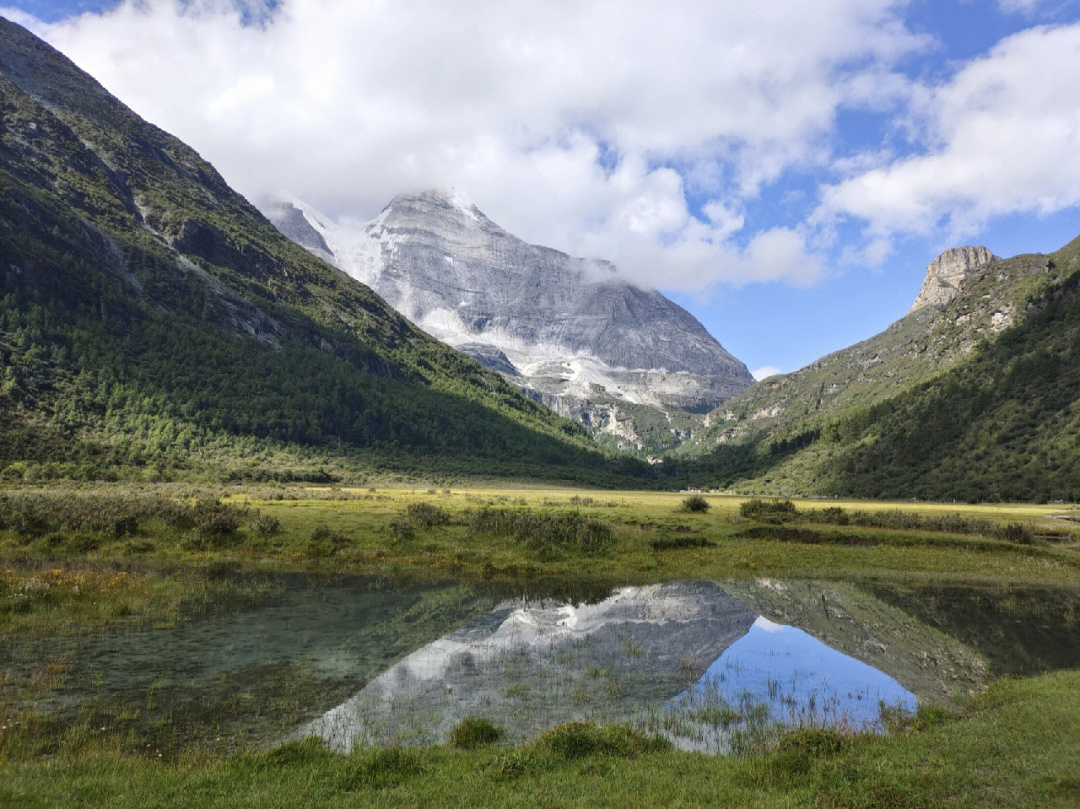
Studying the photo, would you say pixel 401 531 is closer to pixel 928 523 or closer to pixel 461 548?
pixel 461 548

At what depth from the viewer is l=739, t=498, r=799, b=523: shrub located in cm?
6969

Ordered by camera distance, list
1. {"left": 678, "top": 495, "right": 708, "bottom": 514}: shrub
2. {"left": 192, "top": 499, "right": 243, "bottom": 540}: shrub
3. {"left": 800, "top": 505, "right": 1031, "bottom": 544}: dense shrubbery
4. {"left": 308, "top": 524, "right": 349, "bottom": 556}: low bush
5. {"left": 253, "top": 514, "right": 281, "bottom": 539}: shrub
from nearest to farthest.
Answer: {"left": 308, "top": 524, "right": 349, "bottom": 556}: low bush < {"left": 192, "top": 499, "right": 243, "bottom": 540}: shrub < {"left": 253, "top": 514, "right": 281, "bottom": 539}: shrub < {"left": 800, "top": 505, "right": 1031, "bottom": 544}: dense shrubbery < {"left": 678, "top": 495, "right": 708, "bottom": 514}: shrub

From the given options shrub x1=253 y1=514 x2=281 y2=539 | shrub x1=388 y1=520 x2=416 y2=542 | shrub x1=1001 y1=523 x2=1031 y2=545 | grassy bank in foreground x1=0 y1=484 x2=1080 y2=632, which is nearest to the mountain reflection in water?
grassy bank in foreground x1=0 y1=484 x2=1080 y2=632

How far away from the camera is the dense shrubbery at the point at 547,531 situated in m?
51.6

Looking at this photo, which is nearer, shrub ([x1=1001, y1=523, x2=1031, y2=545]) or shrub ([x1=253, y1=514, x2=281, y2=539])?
shrub ([x1=253, y1=514, x2=281, y2=539])

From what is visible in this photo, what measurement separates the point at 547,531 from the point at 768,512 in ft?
114

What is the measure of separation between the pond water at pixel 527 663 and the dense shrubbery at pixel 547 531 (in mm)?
12640

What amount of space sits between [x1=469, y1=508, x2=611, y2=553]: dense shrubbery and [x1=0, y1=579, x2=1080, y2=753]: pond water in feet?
41.5

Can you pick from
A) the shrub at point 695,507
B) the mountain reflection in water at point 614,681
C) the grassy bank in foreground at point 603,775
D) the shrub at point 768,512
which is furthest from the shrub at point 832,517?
the grassy bank in foreground at point 603,775

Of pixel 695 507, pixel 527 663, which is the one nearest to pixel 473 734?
pixel 527 663

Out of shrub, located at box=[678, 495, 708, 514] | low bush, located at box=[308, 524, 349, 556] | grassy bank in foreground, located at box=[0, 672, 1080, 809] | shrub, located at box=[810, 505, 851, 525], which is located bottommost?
low bush, located at box=[308, 524, 349, 556]

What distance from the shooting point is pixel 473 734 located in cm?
1634

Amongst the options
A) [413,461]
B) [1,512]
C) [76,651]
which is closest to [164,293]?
[413,461]

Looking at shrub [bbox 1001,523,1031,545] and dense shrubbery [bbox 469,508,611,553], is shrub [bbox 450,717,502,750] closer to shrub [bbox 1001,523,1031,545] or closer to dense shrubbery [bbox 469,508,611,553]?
dense shrubbery [bbox 469,508,611,553]
